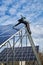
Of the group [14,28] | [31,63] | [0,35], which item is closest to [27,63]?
[31,63]

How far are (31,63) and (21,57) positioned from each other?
3455 millimetres

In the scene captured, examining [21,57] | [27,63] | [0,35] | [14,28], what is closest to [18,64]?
[27,63]

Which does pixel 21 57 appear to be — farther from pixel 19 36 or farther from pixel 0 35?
pixel 0 35

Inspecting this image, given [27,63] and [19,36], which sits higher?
[19,36]

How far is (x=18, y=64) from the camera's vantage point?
26.9m

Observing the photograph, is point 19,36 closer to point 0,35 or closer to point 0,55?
point 0,35

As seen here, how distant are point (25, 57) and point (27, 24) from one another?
8.47 m

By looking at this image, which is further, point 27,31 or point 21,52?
point 21,52

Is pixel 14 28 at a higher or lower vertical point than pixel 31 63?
higher

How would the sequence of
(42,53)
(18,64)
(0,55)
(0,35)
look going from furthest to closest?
(42,53)
(18,64)
(0,55)
(0,35)

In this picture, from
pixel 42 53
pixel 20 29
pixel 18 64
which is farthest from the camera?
pixel 42 53

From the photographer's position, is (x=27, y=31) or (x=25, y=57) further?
(x=25, y=57)

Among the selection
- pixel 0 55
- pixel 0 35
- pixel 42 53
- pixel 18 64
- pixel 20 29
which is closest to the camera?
pixel 0 35

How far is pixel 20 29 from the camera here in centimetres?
1633
